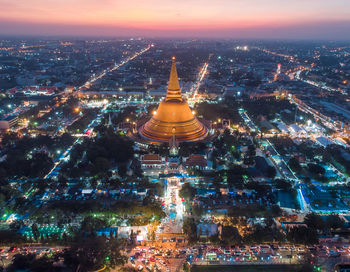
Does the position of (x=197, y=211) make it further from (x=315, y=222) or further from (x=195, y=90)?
(x=195, y=90)

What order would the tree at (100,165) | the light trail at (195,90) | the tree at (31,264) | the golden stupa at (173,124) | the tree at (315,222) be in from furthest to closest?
the light trail at (195,90) → the golden stupa at (173,124) → the tree at (100,165) → the tree at (315,222) → the tree at (31,264)

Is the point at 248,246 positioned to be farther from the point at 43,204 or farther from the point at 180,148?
the point at 43,204

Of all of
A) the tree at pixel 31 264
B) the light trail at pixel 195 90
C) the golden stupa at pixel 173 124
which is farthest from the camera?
the light trail at pixel 195 90

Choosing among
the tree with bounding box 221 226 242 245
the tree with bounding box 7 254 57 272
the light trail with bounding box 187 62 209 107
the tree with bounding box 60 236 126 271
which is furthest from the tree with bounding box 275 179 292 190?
the light trail with bounding box 187 62 209 107

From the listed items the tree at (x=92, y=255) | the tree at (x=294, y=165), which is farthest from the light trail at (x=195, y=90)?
the tree at (x=92, y=255)

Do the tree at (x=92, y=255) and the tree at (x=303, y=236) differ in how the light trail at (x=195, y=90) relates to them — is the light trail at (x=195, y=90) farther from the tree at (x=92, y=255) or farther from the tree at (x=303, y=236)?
the tree at (x=92, y=255)

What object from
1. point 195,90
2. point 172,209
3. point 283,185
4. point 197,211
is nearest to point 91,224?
point 172,209
